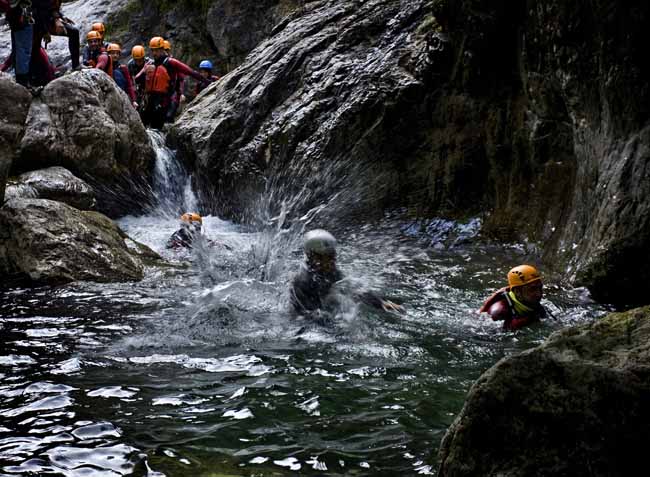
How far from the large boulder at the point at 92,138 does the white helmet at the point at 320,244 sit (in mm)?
7837

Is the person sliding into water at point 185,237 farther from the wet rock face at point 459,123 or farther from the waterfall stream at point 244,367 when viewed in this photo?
the wet rock face at point 459,123

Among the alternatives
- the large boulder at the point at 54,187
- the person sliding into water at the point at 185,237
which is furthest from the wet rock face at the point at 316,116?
the large boulder at the point at 54,187

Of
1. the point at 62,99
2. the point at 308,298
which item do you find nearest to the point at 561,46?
the point at 308,298

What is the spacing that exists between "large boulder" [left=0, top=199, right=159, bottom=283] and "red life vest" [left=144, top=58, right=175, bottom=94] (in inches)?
326

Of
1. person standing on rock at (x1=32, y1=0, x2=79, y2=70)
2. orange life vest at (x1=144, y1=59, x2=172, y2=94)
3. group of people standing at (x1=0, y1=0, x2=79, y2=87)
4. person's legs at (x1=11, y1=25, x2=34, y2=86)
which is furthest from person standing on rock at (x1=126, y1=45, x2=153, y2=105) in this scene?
person's legs at (x1=11, y1=25, x2=34, y2=86)

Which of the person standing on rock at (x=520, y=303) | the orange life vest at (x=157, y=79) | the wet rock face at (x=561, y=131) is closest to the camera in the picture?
the person standing on rock at (x=520, y=303)

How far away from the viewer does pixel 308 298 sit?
25.6ft

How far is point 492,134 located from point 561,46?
2625mm

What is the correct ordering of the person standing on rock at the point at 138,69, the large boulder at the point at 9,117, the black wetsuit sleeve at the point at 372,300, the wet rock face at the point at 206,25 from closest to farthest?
the black wetsuit sleeve at the point at 372,300, the large boulder at the point at 9,117, the person standing on rock at the point at 138,69, the wet rock face at the point at 206,25

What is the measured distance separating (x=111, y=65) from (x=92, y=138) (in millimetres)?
3725

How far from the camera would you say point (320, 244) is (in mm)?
7672

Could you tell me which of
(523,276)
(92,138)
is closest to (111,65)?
(92,138)

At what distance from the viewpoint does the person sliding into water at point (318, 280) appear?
302 inches

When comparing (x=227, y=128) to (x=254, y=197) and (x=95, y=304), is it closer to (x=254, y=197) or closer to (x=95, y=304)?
(x=254, y=197)
